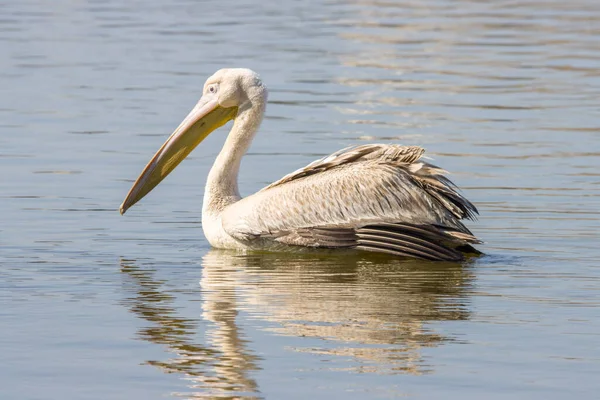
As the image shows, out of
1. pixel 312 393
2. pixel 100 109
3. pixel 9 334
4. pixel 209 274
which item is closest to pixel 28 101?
pixel 100 109

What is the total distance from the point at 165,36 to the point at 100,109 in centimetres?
660

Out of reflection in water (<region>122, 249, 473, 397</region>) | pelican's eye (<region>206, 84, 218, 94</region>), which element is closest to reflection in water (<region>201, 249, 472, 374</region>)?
reflection in water (<region>122, 249, 473, 397</region>)

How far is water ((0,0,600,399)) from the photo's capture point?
18.9 ft

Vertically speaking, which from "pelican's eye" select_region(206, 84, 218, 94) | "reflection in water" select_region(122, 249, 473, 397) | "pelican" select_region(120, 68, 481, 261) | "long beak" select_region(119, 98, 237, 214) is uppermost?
"pelican's eye" select_region(206, 84, 218, 94)

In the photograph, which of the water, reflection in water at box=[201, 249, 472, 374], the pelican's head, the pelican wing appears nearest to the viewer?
the water

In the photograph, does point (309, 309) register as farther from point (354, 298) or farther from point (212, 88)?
point (212, 88)

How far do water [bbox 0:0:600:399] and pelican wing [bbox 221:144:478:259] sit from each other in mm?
145

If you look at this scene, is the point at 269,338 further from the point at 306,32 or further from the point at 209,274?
the point at 306,32

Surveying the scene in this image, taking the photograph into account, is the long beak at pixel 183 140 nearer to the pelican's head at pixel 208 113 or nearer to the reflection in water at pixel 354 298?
the pelican's head at pixel 208 113

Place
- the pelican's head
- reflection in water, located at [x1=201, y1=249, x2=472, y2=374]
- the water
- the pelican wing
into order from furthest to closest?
the pelican's head < the pelican wing < reflection in water, located at [x1=201, y1=249, x2=472, y2=374] < the water

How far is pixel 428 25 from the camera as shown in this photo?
2238 centimetres

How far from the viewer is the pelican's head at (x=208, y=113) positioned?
8805 mm

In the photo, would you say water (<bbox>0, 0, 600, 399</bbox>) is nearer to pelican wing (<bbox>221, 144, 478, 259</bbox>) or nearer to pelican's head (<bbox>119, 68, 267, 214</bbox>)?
pelican wing (<bbox>221, 144, 478, 259</bbox>)

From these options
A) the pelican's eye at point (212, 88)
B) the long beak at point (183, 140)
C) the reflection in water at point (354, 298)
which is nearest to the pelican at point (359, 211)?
the reflection in water at point (354, 298)
